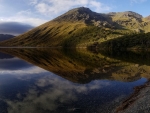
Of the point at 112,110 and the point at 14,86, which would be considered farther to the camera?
the point at 14,86

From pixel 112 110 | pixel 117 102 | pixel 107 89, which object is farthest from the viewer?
pixel 107 89

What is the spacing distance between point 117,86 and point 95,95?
10827 mm

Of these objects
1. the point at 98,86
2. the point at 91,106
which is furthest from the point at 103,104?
the point at 98,86

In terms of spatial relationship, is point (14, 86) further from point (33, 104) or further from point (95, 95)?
point (95, 95)

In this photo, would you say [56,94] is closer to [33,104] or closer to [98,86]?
[33,104]

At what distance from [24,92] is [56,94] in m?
7.17

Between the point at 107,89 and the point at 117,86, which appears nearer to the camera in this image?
the point at 107,89

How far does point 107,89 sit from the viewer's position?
154 feet

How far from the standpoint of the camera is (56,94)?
139ft

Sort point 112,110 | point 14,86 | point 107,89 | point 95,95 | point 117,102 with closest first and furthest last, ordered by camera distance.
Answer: point 112,110 < point 117,102 < point 95,95 < point 107,89 < point 14,86

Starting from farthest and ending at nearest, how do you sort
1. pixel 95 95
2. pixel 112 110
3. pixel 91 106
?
pixel 95 95 → pixel 91 106 → pixel 112 110

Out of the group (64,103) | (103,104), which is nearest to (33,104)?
(64,103)

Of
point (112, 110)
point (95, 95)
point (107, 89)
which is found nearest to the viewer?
point (112, 110)

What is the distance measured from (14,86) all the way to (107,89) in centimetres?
2275
